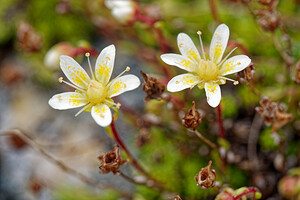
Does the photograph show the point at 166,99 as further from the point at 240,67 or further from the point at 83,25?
the point at 83,25

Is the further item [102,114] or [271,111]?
[271,111]

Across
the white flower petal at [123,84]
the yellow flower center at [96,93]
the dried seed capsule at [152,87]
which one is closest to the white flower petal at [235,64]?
the dried seed capsule at [152,87]

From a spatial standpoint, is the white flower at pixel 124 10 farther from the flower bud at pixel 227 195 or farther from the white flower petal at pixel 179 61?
the flower bud at pixel 227 195

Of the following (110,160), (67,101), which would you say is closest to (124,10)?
(67,101)

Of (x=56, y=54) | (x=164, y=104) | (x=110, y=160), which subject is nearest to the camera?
(x=110, y=160)

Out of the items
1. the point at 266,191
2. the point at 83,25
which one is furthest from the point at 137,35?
the point at 266,191

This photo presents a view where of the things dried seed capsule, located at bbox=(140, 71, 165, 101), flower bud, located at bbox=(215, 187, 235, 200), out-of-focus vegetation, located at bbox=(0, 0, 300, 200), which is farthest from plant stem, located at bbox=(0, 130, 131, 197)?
flower bud, located at bbox=(215, 187, 235, 200)

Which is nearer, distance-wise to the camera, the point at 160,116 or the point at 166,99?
the point at 166,99

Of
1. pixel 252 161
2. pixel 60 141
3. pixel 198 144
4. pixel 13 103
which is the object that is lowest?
pixel 252 161

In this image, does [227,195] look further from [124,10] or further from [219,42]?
[124,10]
